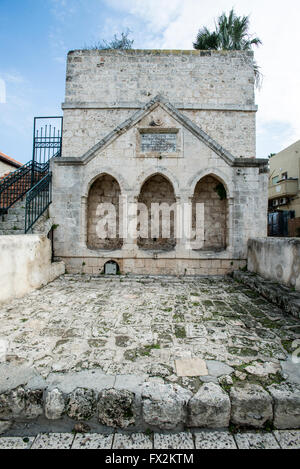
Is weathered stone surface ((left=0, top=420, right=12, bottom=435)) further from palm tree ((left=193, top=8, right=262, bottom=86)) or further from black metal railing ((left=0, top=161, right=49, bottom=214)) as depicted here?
palm tree ((left=193, top=8, right=262, bottom=86))

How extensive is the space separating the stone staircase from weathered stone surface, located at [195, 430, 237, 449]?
5.80 metres

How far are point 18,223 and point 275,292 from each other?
6.69 metres

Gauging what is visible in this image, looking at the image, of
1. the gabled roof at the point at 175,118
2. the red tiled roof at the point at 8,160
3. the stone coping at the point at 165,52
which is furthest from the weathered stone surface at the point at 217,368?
the red tiled roof at the point at 8,160

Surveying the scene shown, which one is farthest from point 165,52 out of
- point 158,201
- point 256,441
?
point 256,441

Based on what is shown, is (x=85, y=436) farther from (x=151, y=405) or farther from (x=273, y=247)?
(x=273, y=247)

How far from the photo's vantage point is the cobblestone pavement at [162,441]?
6.23ft

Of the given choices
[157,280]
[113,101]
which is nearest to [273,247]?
[157,280]

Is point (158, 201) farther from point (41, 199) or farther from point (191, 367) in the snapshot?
point (191, 367)

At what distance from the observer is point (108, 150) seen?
694cm

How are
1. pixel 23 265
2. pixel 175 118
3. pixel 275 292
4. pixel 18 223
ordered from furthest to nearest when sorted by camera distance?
pixel 175 118, pixel 18 223, pixel 23 265, pixel 275 292

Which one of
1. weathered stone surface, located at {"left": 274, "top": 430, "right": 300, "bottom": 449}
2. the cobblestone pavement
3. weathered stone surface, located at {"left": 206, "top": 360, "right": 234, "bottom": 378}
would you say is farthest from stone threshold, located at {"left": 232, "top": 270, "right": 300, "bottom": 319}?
the cobblestone pavement

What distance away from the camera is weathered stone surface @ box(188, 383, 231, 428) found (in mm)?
2039

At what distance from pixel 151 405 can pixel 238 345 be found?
1.45m

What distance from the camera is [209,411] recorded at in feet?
6.72
